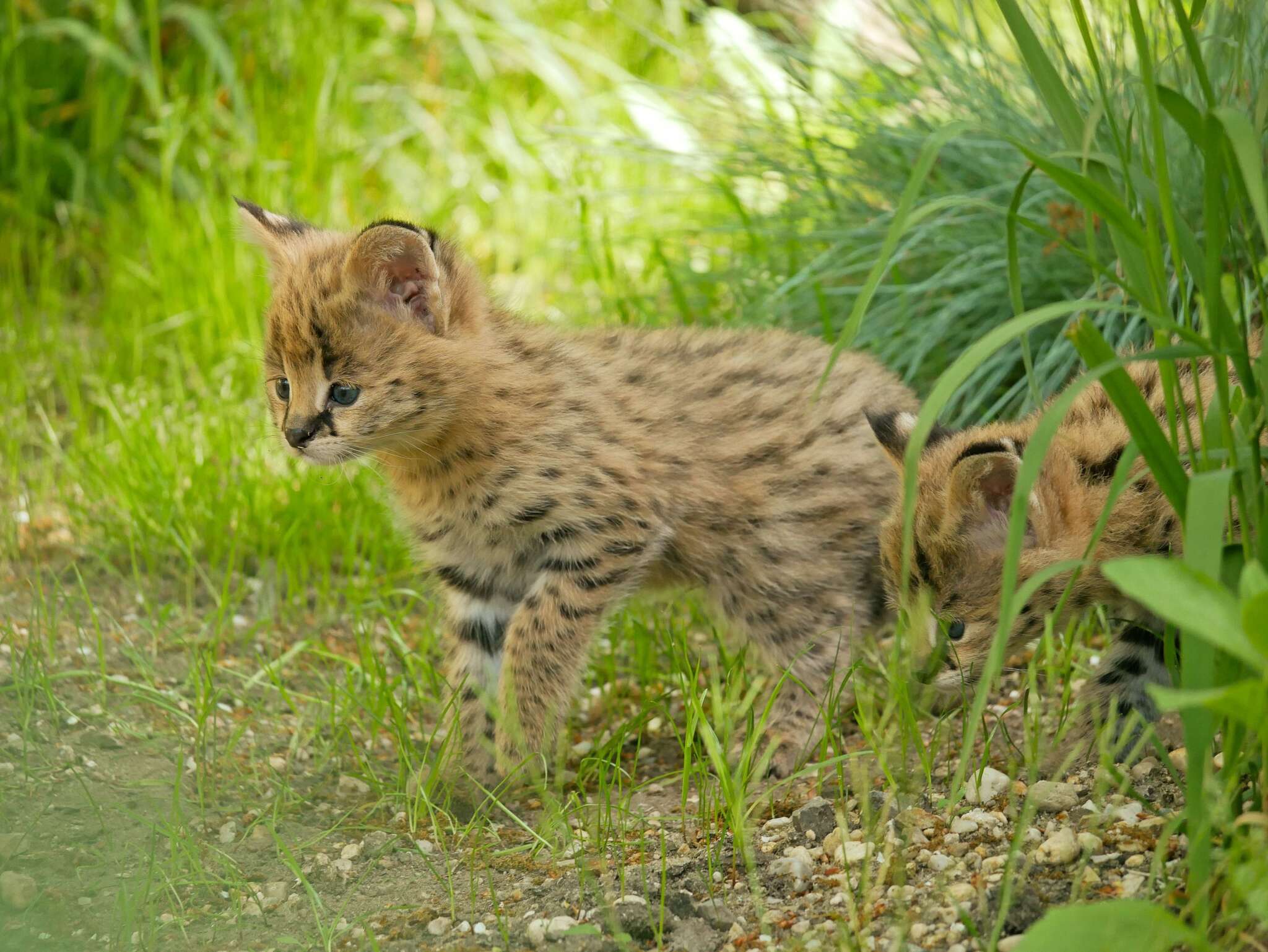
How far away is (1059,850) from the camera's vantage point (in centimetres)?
293

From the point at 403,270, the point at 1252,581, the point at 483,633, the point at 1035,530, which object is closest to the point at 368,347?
the point at 403,270

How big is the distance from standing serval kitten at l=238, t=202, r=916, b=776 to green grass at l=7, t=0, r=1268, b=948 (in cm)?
22

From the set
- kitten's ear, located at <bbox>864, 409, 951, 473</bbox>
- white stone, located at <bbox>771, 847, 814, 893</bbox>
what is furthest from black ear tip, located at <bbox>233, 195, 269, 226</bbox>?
white stone, located at <bbox>771, 847, 814, 893</bbox>

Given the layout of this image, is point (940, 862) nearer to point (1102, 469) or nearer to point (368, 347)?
point (1102, 469)

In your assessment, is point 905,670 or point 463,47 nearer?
point 905,670

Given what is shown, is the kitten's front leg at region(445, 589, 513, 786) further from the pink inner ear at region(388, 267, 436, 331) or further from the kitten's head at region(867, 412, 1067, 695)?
the kitten's head at region(867, 412, 1067, 695)

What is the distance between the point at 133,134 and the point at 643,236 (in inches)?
121

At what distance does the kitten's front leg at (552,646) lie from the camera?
3.80 m

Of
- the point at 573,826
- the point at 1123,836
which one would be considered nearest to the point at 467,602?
the point at 573,826

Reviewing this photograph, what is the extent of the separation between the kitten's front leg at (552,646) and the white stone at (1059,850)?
1341 mm

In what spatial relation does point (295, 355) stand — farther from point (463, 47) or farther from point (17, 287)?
point (463, 47)

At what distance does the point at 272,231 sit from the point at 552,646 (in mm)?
Answer: 1462

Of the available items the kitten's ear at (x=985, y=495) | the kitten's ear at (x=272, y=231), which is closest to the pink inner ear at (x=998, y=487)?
the kitten's ear at (x=985, y=495)

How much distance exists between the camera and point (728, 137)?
623 cm
